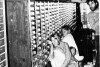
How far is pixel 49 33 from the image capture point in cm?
202

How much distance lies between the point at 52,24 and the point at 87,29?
500 mm

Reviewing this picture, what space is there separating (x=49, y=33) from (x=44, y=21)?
0.22m

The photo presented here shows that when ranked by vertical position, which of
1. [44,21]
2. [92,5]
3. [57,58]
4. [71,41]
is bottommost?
[57,58]

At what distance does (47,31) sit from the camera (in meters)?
1.99

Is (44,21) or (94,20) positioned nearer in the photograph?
(44,21)

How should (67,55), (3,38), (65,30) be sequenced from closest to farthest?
(3,38) → (67,55) → (65,30)

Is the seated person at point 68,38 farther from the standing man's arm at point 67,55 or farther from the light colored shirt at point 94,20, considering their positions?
the light colored shirt at point 94,20

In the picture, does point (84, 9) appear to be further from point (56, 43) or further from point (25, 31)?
point (25, 31)

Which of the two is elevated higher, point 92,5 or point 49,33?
point 92,5

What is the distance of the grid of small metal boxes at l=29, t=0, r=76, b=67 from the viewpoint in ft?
5.45

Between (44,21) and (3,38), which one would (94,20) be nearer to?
(44,21)

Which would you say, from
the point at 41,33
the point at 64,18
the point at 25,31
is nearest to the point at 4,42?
the point at 25,31

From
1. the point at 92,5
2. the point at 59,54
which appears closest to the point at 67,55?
the point at 59,54

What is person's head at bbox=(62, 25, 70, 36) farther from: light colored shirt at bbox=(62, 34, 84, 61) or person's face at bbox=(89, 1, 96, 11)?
person's face at bbox=(89, 1, 96, 11)
